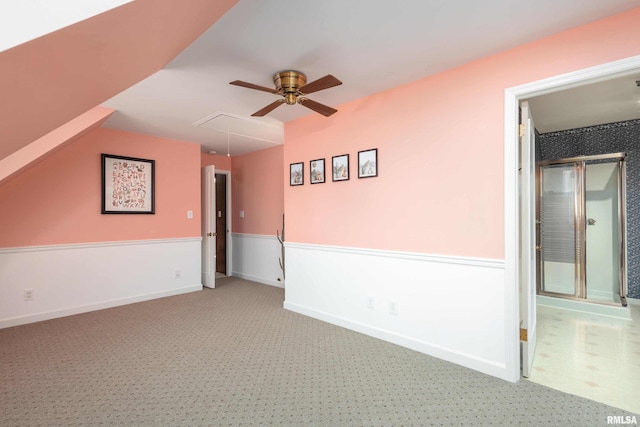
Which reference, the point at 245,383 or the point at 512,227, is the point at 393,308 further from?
the point at 245,383

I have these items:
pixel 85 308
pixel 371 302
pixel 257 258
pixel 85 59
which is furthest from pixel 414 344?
pixel 85 308

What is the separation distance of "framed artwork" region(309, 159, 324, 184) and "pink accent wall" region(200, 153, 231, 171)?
2904 mm

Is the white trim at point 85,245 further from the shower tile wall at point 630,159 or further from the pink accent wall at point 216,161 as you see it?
the shower tile wall at point 630,159

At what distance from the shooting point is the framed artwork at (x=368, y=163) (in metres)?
2.97

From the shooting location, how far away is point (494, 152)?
88.8 inches

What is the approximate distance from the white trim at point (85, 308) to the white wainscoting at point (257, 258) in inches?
42.9

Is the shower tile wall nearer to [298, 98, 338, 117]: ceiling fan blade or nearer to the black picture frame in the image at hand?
the black picture frame

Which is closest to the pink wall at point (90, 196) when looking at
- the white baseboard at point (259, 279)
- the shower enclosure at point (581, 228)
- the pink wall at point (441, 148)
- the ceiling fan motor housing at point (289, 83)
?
the white baseboard at point (259, 279)

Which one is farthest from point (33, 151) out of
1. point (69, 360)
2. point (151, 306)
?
point (151, 306)

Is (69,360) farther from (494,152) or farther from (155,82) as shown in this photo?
(494,152)

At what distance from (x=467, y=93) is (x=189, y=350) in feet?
10.6

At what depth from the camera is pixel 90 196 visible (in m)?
3.89

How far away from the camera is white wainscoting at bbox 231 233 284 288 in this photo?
204 inches

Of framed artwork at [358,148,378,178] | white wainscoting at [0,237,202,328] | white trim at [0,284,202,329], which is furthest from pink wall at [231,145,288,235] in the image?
framed artwork at [358,148,378,178]
